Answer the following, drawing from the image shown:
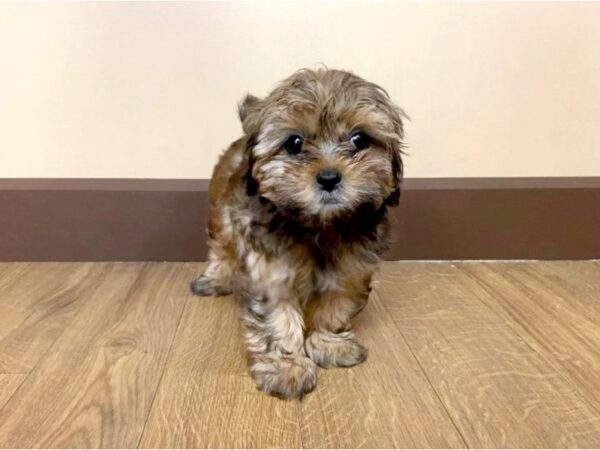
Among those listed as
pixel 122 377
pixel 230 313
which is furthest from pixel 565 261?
pixel 122 377

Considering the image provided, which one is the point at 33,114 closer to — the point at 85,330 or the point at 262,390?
the point at 85,330

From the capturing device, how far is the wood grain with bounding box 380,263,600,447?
132cm

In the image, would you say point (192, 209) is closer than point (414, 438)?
No

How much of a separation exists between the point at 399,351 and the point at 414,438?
41cm

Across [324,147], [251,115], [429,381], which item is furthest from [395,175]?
[429,381]

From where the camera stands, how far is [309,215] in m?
1.46

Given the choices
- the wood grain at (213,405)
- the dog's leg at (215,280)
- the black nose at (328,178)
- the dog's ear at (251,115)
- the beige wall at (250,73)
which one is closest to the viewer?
the wood grain at (213,405)

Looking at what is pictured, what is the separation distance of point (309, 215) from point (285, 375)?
1.14 ft

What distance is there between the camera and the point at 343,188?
1.43 m

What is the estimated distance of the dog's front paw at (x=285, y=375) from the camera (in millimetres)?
1449

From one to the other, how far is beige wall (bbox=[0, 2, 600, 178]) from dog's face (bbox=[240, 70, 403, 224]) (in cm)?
76

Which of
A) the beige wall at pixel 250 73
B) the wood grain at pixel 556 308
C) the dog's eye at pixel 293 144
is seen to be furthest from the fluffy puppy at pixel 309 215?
the beige wall at pixel 250 73

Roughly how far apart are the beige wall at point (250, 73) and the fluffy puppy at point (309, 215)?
0.62m

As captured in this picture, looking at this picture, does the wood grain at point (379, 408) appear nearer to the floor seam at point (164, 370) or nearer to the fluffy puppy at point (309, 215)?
the fluffy puppy at point (309, 215)
